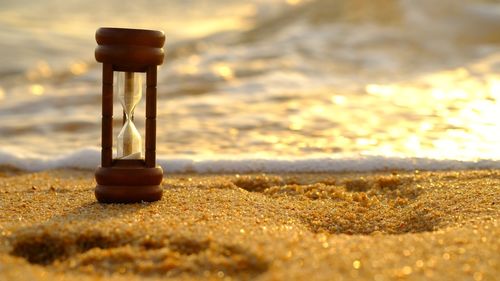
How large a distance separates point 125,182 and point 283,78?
371 centimetres

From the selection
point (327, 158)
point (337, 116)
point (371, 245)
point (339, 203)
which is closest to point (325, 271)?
point (371, 245)

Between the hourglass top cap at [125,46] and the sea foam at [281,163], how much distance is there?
1.26 meters

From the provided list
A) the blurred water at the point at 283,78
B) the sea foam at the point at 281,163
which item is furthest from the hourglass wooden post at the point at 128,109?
the blurred water at the point at 283,78

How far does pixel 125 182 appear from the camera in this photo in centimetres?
248

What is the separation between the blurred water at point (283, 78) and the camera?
167 inches

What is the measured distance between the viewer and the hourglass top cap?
7.79 feet

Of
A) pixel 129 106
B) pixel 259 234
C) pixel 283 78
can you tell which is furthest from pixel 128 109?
pixel 283 78

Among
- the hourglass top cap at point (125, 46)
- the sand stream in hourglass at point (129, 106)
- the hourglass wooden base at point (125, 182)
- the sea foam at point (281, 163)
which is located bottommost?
the hourglass wooden base at point (125, 182)

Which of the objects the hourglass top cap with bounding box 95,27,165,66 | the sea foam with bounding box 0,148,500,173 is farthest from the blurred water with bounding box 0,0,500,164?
the hourglass top cap with bounding box 95,27,165,66

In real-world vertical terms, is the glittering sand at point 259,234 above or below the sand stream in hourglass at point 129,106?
below

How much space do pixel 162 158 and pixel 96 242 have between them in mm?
1736

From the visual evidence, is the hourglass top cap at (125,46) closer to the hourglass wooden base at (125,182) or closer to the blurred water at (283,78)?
the hourglass wooden base at (125,182)

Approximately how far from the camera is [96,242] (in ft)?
6.48

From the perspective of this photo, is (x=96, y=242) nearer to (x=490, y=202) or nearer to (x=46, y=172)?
(x=490, y=202)
